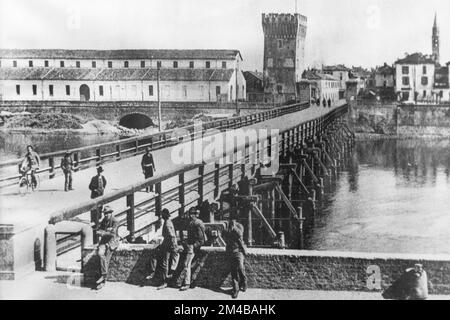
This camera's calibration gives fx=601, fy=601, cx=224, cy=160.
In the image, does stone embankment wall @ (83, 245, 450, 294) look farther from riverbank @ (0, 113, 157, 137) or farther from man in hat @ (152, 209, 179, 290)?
riverbank @ (0, 113, 157, 137)

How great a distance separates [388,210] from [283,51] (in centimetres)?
4643

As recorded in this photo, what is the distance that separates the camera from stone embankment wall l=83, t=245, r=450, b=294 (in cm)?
868

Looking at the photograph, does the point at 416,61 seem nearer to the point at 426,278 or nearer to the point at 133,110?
the point at 133,110

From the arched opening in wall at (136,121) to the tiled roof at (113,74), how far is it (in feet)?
19.2

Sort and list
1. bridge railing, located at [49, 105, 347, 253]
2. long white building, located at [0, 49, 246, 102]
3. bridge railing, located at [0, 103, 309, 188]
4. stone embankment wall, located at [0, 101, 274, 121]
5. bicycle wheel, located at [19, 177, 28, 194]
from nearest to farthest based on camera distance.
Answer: bridge railing, located at [49, 105, 347, 253], bicycle wheel, located at [19, 177, 28, 194], bridge railing, located at [0, 103, 309, 188], stone embankment wall, located at [0, 101, 274, 121], long white building, located at [0, 49, 246, 102]

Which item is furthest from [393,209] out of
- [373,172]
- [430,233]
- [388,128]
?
[388,128]

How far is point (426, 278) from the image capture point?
8.55m

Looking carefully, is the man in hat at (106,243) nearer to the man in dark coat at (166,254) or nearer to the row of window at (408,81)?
the man in dark coat at (166,254)

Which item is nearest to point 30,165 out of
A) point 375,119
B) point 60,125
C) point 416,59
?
point 60,125

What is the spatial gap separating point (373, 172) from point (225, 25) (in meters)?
23.0

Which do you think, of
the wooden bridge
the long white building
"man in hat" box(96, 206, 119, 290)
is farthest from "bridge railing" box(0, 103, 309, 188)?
the long white building

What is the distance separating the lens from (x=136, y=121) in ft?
204

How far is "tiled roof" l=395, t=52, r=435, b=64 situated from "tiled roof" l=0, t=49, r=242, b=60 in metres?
19.6

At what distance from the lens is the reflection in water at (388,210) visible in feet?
71.9
